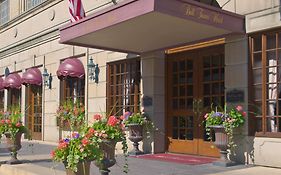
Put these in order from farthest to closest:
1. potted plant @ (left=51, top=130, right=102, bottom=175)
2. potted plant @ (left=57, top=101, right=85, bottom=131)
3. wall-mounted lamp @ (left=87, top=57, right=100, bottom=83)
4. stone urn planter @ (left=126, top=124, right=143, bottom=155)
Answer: potted plant @ (left=57, top=101, right=85, bottom=131)
wall-mounted lamp @ (left=87, top=57, right=100, bottom=83)
stone urn planter @ (left=126, top=124, right=143, bottom=155)
potted plant @ (left=51, top=130, right=102, bottom=175)

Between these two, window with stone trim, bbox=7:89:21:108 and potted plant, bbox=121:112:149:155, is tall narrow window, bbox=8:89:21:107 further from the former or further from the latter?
potted plant, bbox=121:112:149:155

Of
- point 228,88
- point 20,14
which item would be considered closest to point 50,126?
point 20,14

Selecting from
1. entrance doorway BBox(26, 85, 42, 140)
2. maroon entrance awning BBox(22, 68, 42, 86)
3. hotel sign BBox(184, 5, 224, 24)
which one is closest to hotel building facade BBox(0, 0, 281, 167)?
hotel sign BBox(184, 5, 224, 24)

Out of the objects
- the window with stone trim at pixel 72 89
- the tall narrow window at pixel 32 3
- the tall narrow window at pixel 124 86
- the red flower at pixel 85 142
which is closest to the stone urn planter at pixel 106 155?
the red flower at pixel 85 142

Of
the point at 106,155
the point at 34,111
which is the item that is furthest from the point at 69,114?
the point at 106,155

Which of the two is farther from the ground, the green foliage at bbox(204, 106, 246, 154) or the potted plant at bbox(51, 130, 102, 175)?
the green foliage at bbox(204, 106, 246, 154)

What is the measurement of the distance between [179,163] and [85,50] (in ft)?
25.2

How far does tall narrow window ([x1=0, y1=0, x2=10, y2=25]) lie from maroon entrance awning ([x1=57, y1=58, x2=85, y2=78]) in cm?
1107

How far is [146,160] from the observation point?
440 inches

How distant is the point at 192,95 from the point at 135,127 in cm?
189

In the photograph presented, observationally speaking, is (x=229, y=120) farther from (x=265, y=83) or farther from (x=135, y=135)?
(x=135, y=135)

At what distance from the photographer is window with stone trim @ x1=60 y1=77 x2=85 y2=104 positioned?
16984 millimetres

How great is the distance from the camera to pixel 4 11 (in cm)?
2658

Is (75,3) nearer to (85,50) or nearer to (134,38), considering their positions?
(85,50)
